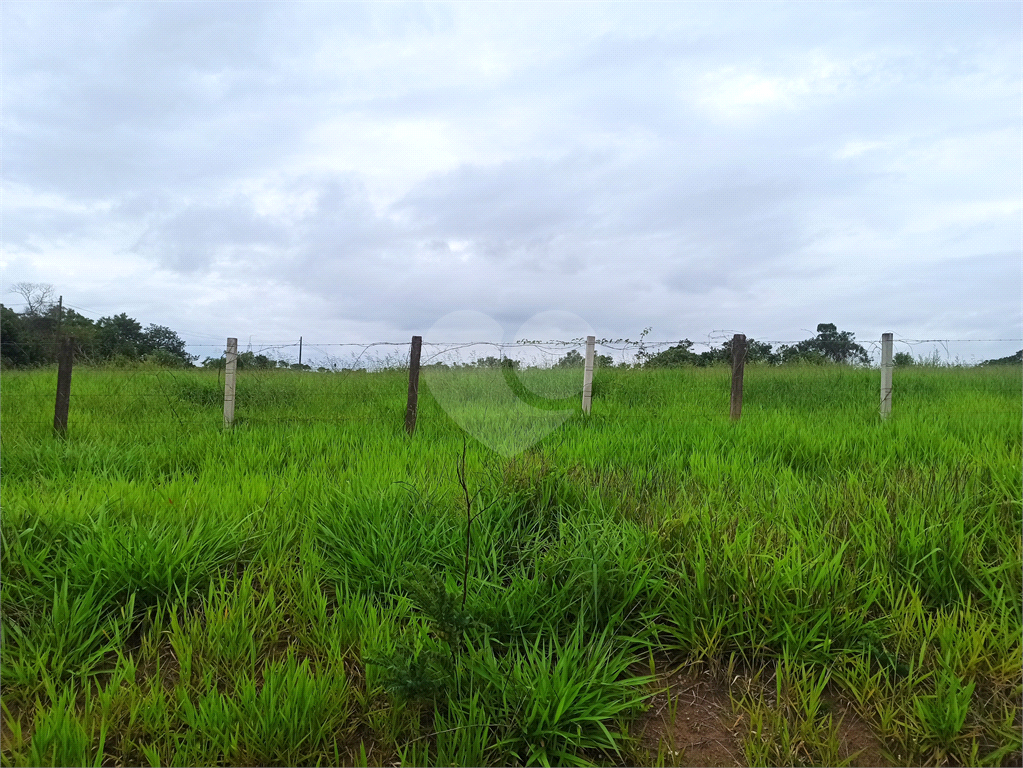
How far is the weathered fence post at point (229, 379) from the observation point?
7723mm

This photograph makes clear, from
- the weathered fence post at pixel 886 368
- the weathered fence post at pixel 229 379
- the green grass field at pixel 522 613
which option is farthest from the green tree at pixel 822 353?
the weathered fence post at pixel 229 379

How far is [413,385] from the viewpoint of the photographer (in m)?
7.77

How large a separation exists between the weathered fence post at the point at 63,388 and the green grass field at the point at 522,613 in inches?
84.7

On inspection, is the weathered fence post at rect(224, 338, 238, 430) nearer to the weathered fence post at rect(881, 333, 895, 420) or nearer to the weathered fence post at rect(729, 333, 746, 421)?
the weathered fence post at rect(729, 333, 746, 421)

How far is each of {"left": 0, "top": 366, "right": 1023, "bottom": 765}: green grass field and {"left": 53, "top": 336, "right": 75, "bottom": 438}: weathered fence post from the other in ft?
7.06

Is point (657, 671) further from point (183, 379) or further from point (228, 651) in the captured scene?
point (183, 379)

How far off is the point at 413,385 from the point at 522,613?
518 cm

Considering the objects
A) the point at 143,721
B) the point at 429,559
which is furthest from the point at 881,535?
the point at 143,721

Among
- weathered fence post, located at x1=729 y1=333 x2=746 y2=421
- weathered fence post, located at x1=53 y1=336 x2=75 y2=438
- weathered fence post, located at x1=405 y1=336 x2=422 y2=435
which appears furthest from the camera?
weathered fence post, located at x1=729 y1=333 x2=746 y2=421

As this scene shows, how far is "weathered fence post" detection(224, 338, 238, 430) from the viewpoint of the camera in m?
7.72

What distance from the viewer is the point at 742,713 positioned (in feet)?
8.40

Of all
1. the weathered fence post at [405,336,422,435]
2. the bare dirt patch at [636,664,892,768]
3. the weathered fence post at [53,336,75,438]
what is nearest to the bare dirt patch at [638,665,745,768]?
the bare dirt patch at [636,664,892,768]

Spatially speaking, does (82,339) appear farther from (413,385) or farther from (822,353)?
(822,353)

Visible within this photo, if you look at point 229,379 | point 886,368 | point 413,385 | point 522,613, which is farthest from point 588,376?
point 522,613
